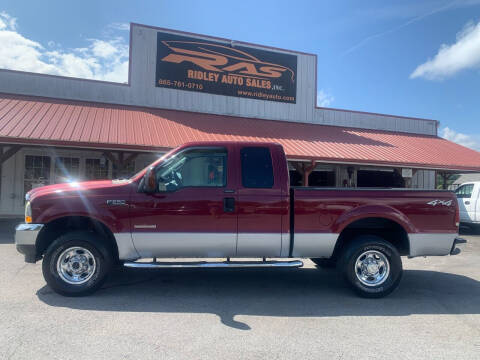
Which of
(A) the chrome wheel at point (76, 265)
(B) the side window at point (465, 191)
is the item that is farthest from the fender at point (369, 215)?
(B) the side window at point (465, 191)

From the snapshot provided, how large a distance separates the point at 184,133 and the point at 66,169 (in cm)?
481

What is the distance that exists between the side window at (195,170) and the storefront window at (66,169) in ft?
32.2

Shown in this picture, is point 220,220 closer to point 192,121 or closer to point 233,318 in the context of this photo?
point 233,318

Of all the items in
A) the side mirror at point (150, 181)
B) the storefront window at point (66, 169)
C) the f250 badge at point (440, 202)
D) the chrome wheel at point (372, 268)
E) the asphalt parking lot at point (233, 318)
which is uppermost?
the storefront window at point (66, 169)

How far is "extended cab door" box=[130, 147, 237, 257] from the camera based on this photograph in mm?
4598

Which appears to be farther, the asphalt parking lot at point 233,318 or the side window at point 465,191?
the side window at point 465,191

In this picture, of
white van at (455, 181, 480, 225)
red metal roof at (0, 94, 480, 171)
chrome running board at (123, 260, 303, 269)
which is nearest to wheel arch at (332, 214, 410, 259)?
chrome running board at (123, 260, 303, 269)

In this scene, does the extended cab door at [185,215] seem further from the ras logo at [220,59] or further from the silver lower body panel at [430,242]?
the ras logo at [220,59]

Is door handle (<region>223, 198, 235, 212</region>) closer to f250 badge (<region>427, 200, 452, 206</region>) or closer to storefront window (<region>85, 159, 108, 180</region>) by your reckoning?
f250 badge (<region>427, 200, 452, 206</region>)

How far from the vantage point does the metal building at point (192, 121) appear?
37.1ft

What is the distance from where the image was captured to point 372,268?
494cm

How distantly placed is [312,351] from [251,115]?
1350 centimetres

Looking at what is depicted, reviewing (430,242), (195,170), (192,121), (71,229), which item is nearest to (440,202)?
(430,242)

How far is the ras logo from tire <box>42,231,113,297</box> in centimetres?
1185
